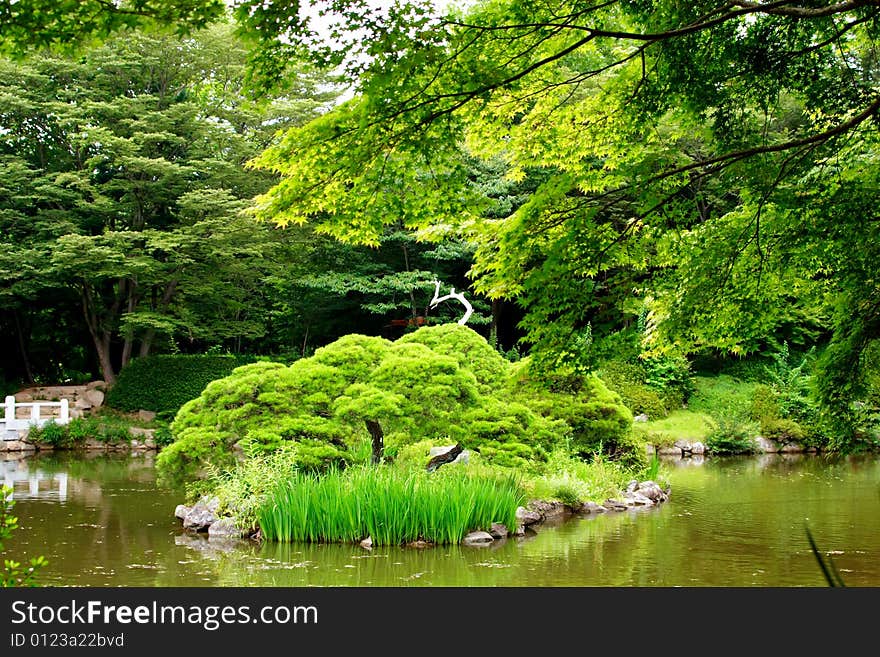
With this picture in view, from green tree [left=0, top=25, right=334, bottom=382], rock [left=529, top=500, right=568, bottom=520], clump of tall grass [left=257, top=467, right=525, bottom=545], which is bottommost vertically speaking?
rock [left=529, top=500, right=568, bottom=520]

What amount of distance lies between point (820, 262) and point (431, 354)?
13.4 ft

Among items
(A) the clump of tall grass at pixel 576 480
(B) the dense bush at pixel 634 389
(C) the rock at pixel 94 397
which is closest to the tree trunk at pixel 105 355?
(C) the rock at pixel 94 397

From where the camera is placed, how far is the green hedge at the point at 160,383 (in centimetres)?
1820

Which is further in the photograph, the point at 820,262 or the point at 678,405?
the point at 678,405

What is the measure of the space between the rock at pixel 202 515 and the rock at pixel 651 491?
5174 millimetres

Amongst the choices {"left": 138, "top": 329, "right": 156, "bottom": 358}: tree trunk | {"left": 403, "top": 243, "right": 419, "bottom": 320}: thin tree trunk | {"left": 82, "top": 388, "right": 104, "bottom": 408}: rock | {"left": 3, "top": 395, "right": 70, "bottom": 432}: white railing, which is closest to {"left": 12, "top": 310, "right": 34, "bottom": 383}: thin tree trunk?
{"left": 82, "top": 388, "right": 104, "bottom": 408}: rock

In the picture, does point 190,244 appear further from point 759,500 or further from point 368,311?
point 759,500

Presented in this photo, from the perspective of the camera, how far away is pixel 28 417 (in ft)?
55.4

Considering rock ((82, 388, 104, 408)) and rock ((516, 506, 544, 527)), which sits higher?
rock ((82, 388, 104, 408))

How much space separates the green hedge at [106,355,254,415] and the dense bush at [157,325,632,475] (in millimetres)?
10092

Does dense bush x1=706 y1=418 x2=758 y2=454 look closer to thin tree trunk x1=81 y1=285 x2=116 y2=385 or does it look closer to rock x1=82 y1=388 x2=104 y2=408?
rock x1=82 y1=388 x2=104 y2=408

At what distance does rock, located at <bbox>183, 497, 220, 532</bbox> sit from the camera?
26.5 feet

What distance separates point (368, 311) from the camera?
2192 centimetres
